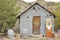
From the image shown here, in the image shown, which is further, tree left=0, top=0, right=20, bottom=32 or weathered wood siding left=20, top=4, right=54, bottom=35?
weathered wood siding left=20, top=4, right=54, bottom=35

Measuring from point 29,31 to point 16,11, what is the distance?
2493 mm

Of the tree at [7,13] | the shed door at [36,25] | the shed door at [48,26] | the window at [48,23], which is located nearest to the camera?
the tree at [7,13]

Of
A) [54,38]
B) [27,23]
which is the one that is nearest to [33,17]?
[27,23]

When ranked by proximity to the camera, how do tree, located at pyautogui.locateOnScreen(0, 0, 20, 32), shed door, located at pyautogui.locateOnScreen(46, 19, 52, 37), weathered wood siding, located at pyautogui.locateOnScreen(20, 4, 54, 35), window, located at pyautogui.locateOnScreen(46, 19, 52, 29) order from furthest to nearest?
weathered wood siding, located at pyautogui.locateOnScreen(20, 4, 54, 35) < window, located at pyautogui.locateOnScreen(46, 19, 52, 29) < shed door, located at pyautogui.locateOnScreen(46, 19, 52, 37) < tree, located at pyautogui.locateOnScreen(0, 0, 20, 32)

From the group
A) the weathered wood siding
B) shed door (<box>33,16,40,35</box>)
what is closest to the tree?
the weathered wood siding

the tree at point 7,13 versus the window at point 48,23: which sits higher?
the tree at point 7,13

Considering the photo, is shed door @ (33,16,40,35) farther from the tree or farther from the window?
the tree

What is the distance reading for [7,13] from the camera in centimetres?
2800

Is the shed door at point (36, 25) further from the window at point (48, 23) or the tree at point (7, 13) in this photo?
the tree at point (7, 13)

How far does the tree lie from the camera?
2790 cm

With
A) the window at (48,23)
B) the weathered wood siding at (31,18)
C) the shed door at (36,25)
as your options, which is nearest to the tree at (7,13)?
the weathered wood siding at (31,18)

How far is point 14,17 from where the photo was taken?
2861 centimetres

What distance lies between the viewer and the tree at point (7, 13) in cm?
2790

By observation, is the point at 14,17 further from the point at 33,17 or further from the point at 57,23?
the point at 57,23
